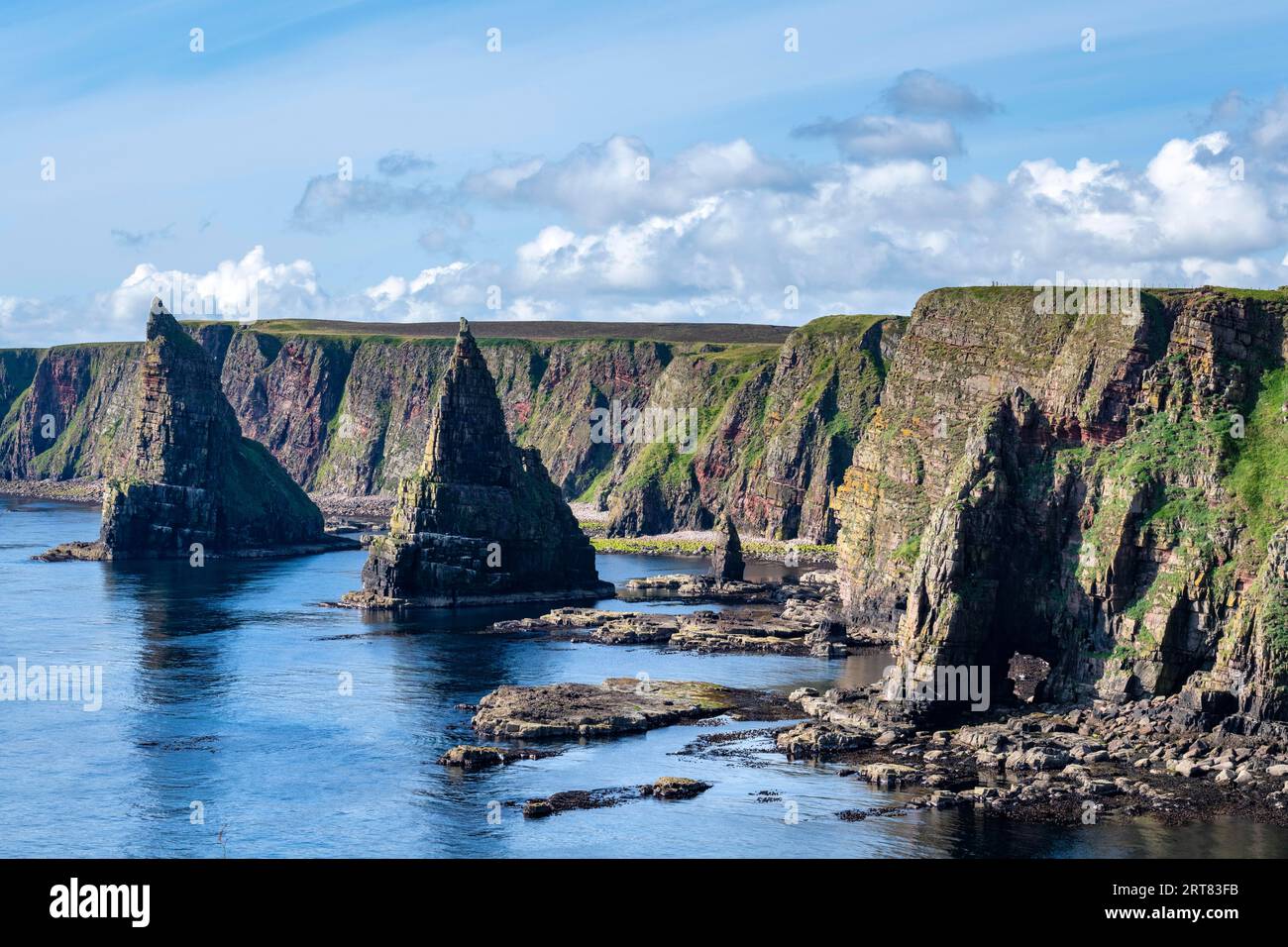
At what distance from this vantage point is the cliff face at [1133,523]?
12812 cm

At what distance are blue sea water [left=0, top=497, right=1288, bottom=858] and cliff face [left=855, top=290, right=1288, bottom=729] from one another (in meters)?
22.0

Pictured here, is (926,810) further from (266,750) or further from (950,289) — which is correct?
(950,289)

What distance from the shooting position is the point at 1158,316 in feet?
486

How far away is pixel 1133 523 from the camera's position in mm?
136500

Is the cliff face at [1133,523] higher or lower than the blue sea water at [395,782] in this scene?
higher

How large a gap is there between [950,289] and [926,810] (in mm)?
95824

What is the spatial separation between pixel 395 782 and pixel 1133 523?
6728 centimetres
